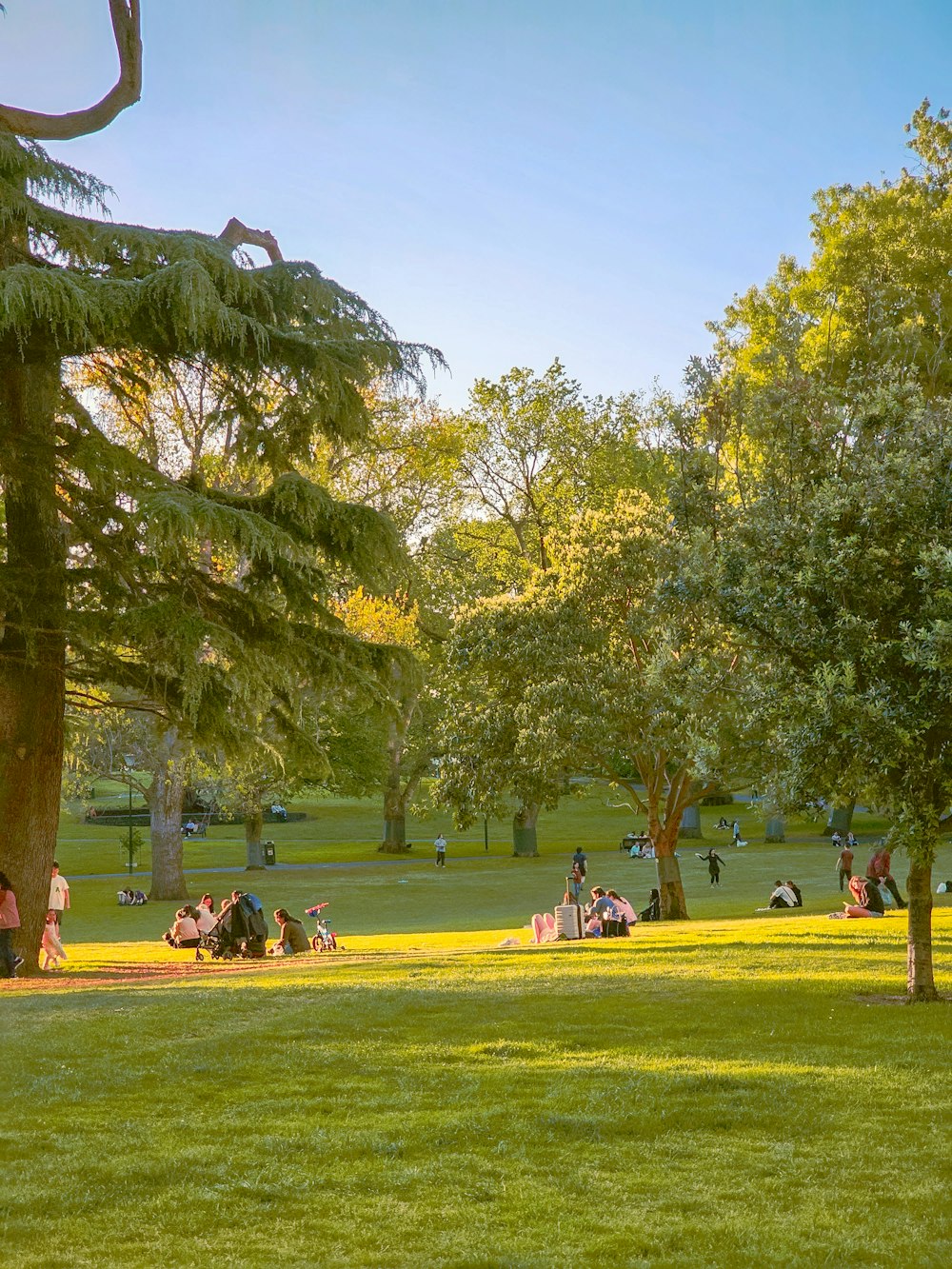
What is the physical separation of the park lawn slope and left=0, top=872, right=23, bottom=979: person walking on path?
115 inches

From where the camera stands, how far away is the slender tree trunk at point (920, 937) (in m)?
12.3

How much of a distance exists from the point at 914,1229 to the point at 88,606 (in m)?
12.8

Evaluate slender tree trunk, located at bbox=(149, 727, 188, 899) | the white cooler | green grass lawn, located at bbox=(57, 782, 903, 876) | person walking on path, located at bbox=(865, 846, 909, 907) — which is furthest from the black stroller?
green grass lawn, located at bbox=(57, 782, 903, 876)

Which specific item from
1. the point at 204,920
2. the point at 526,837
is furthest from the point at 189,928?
the point at 526,837

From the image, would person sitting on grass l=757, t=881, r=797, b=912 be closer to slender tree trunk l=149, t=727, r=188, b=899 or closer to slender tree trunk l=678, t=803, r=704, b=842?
slender tree trunk l=149, t=727, r=188, b=899

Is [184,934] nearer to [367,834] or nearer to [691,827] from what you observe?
[691,827]

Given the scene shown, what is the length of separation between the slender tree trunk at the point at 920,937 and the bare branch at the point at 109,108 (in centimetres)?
1300

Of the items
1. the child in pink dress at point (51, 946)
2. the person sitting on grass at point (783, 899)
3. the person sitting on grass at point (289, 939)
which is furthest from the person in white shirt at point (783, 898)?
the child in pink dress at point (51, 946)

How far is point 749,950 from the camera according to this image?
16922mm

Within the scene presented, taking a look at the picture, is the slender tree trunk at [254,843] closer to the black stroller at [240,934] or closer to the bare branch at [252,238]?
the black stroller at [240,934]

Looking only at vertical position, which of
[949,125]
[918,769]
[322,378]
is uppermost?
[949,125]

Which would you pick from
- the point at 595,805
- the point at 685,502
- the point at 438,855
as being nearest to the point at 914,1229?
the point at 685,502

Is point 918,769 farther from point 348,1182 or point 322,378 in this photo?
point 322,378

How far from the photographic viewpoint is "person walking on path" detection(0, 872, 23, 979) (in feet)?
52.5
